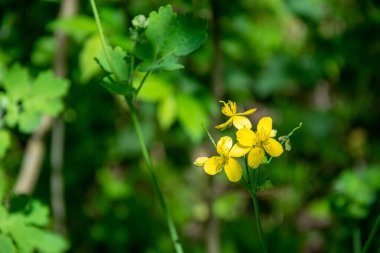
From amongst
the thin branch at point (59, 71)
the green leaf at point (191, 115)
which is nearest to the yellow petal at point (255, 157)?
the green leaf at point (191, 115)

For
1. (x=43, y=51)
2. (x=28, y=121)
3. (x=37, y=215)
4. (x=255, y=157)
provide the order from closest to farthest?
(x=255, y=157)
(x=37, y=215)
(x=28, y=121)
(x=43, y=51)

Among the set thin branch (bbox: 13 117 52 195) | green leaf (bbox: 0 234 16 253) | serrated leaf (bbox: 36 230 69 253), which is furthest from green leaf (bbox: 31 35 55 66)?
green leaf (bbox: 0 234 16 253)

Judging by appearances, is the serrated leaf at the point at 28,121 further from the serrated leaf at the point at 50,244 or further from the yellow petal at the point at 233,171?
the yellow petal at the point at 233,171

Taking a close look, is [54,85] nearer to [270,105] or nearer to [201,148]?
[201,148]

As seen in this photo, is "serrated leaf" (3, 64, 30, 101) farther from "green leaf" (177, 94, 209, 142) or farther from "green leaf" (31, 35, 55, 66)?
"green leaf" (31, 35, 55, 66)

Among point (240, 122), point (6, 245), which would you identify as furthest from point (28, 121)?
point (240, 122)

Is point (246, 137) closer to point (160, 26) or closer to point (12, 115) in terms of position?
point (160, 26)
